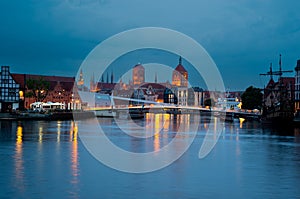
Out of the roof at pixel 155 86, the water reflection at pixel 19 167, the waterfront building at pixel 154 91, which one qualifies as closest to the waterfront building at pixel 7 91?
the water reflection at pixel 19 167

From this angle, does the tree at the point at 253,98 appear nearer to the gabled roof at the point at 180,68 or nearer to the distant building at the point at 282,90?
the distant building at the point at 282,90

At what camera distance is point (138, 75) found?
178 meters

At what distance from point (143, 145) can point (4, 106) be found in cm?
4616

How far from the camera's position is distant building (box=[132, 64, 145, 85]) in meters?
176

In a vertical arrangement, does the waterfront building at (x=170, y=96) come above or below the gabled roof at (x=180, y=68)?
below

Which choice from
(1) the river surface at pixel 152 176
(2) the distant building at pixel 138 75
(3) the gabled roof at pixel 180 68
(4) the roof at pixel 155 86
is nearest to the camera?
(1) the river surface at pixel 152 176

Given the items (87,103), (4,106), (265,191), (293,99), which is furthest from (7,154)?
(87,103)

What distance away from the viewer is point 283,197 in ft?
48.9

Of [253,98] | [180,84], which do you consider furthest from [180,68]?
[253,98]

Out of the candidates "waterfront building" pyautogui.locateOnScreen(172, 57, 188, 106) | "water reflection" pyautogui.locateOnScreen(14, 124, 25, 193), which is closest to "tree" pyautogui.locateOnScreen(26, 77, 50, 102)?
"water reflection" pyautogui.locateOnScreen(14, 124, 25, 193)

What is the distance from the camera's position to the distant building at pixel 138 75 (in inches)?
6944

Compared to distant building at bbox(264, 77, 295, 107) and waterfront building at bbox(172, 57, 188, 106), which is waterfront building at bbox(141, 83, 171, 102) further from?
distant building at bbox(264, 77, 295, 107)

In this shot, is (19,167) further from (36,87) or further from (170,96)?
(170,96)

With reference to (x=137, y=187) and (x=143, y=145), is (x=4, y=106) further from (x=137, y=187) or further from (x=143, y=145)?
(x=137, y=187)
